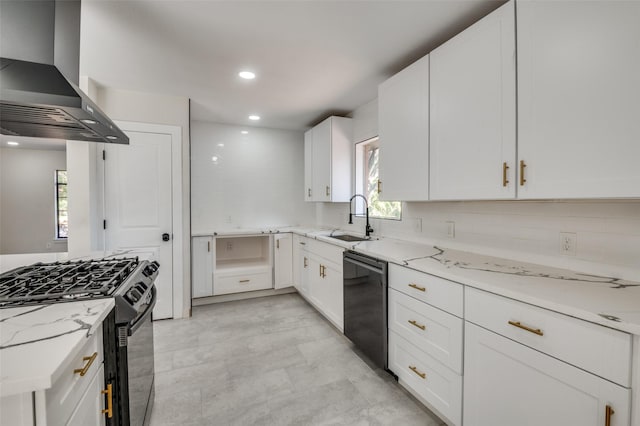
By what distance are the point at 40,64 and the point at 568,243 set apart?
2.66 metres

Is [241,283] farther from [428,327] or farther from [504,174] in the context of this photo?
[504,174]

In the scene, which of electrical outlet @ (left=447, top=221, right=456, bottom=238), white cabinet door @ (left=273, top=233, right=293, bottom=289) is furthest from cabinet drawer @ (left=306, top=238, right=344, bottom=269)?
electrical outlet @ (left=447, top=221, right=456, bottom=238)

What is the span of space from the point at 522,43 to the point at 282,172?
3545 mm

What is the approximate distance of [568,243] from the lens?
1.54 meters

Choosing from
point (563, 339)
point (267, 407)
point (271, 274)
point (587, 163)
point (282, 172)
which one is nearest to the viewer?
Result: point (563, 339)

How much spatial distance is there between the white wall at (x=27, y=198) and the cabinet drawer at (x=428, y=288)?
733 centimetres

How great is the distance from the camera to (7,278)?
1337 millimetres

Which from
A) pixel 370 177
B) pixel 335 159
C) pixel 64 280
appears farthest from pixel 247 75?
pixel 64 280

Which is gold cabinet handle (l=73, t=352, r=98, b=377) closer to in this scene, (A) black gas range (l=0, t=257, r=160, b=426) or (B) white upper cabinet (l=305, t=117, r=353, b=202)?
(A) black gas range (l=0, t=257, r=160, b=426)

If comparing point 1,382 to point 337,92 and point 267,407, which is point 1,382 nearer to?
point 267,407

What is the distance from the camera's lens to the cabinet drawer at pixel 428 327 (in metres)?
1.50

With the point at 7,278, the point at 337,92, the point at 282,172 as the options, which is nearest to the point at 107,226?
the point at 7,278

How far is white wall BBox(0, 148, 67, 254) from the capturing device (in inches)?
221

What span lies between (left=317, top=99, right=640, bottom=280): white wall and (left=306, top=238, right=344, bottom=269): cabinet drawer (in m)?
0.75
